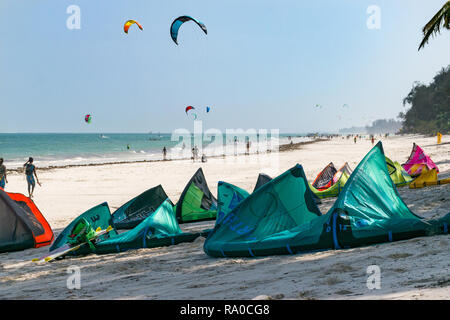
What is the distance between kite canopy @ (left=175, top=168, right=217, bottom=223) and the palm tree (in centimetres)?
664

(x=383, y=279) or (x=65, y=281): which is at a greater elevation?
(x=383, y=279)

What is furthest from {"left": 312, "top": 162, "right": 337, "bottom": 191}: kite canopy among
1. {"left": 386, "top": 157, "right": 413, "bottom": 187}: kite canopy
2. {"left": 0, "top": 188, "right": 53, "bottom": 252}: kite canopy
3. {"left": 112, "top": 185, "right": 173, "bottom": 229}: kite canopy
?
{"left": 0, "top": 188, "right": 53, "bottom": 252}: kite canopy

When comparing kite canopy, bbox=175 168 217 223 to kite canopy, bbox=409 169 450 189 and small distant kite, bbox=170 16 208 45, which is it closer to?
kite canopy, bbox=409 169 450 189

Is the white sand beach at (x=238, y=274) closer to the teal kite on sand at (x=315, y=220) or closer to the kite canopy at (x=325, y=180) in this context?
the teal kite on sand at (x=315, y=220)

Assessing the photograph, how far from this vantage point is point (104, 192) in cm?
1605

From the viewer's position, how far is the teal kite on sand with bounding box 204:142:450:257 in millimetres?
4871

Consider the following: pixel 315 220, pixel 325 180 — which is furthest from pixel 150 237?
pixel 325 180

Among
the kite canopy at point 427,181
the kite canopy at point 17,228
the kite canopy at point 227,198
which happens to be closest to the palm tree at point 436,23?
the kite canopy at point 427,181

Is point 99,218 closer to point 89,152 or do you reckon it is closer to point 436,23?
point 436,23

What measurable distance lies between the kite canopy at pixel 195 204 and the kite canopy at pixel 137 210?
492 millimetres

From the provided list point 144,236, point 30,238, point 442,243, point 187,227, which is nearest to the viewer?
point 442,243

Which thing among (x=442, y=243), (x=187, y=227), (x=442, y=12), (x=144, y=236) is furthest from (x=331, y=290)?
(x=442, y=12)
